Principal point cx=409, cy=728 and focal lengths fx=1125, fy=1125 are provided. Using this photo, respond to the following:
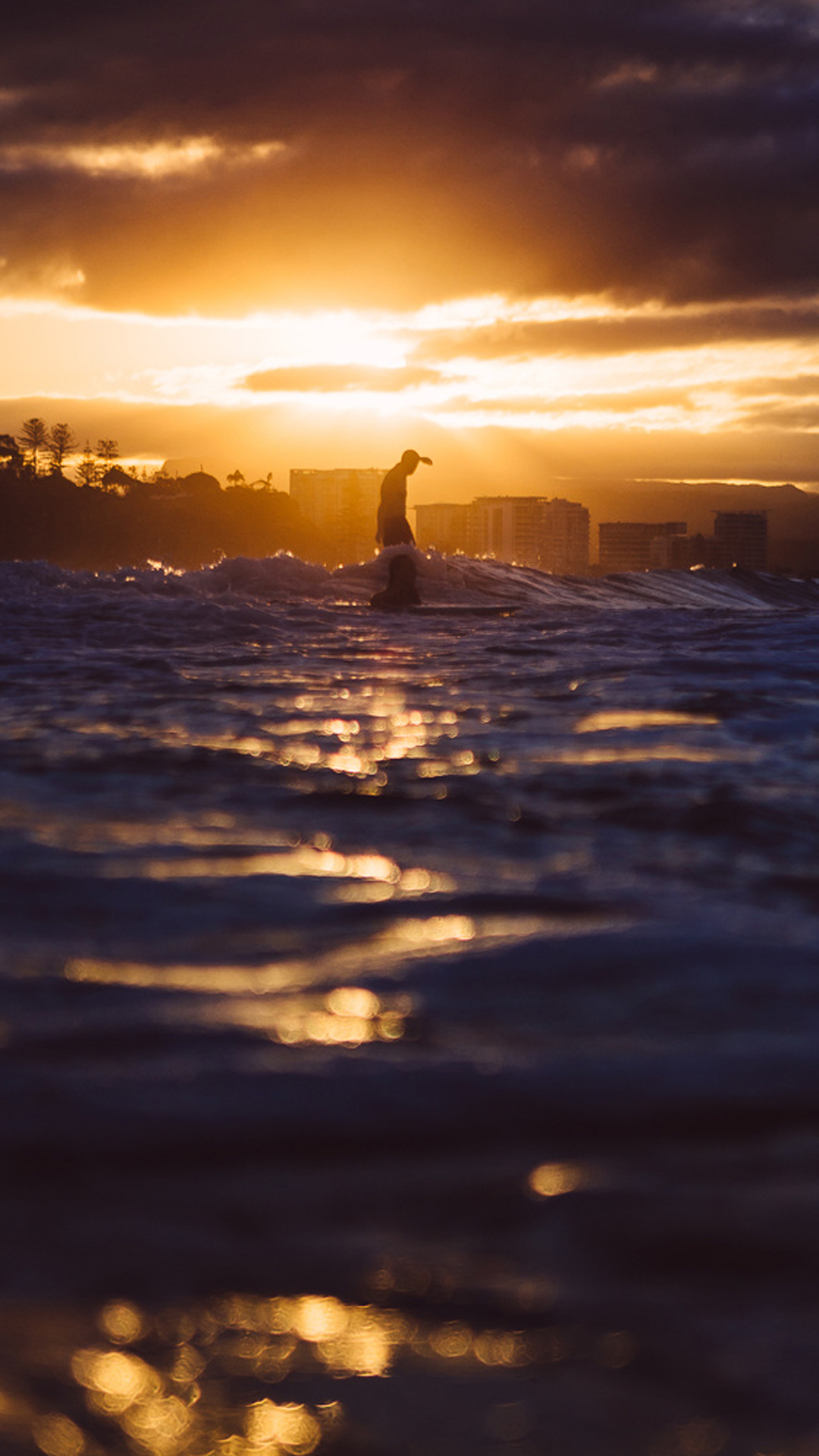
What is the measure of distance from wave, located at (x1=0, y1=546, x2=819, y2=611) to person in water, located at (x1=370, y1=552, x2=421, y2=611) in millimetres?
742

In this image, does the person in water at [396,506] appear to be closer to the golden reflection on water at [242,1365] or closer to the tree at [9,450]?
the golden reflection on water at [242,1365]

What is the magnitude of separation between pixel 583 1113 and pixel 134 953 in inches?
50.7

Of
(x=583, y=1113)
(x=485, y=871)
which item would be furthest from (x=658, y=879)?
(x=583, y=1113)

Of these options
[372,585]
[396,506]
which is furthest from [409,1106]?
[372,585]

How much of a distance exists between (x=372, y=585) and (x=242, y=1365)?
23222 mm

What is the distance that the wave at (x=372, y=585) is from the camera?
22.4 m

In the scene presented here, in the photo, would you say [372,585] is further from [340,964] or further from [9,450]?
[9,450]

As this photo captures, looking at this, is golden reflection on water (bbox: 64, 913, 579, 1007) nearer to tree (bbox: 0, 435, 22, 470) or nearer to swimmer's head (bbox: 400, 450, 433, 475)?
swimmer's head (bbox: 400, 450, 433, 475)

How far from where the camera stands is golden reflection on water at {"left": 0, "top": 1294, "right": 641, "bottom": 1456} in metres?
1.19

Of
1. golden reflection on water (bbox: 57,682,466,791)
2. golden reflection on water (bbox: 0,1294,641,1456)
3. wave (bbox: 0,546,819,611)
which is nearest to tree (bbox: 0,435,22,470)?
wave (bbox: 0,546,819,611)

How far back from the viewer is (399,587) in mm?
19812

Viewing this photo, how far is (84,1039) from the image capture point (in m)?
2.26

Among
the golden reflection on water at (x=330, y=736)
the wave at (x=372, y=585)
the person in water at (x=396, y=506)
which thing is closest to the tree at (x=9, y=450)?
the wave at (x=372, y=585)

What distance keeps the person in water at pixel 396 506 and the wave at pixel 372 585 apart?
313mm
